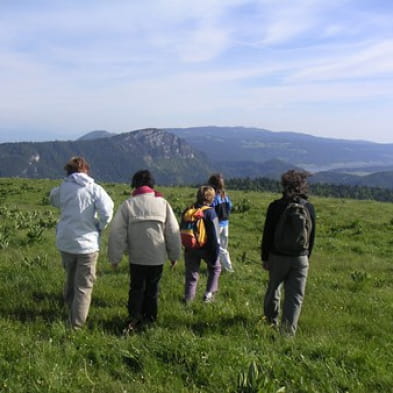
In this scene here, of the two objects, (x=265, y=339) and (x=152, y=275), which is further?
(x=152, y=275)

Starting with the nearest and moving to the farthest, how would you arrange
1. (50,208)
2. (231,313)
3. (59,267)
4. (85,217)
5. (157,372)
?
(157,372)
(85,217)
(231,313)
(59,267)
(50,208)

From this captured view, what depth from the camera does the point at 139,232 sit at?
6832mm

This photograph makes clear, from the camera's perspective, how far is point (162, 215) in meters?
6.96

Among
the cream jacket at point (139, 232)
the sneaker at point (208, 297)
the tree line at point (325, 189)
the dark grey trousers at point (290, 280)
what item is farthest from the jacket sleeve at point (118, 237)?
the tree line at point (325, 189)

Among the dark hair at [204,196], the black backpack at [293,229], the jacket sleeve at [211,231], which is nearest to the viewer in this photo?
the black backpack at [293,229]

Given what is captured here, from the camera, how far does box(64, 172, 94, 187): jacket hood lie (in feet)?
22.2

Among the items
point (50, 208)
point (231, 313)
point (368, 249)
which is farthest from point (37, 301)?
point (50, 208)

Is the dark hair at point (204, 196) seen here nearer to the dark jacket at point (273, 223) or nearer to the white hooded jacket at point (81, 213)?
the dark jacket at point (273, 223)

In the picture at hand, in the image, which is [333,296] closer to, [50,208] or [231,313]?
[231,313]

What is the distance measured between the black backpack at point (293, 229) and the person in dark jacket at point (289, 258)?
0.06 meters

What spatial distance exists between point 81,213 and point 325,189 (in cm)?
12534

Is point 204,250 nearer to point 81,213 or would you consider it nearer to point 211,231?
point 211,231

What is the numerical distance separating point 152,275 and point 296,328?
2.36 m

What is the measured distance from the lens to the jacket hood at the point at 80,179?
6.78 m
